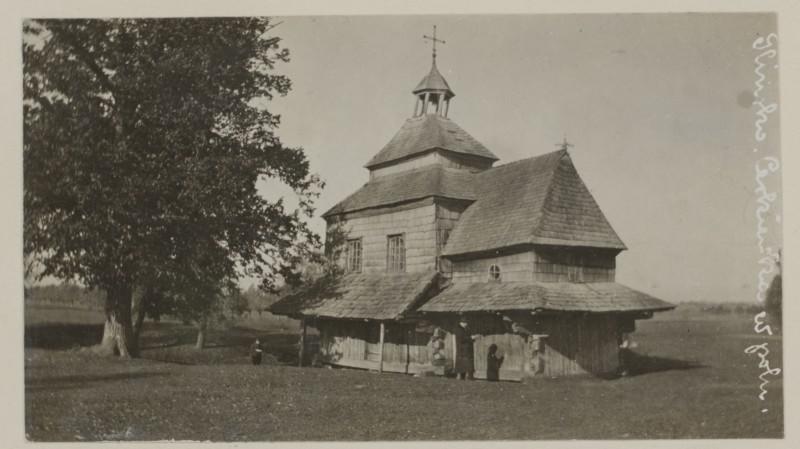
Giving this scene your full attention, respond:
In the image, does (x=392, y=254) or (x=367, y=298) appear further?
(x=392, y=254)

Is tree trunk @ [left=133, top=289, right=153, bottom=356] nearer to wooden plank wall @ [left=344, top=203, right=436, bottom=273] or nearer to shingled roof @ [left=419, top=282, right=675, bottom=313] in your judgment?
wooden plank wall @ [left=344, top=203, right=436, bottom=273]

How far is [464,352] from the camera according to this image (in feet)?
→ 68.9

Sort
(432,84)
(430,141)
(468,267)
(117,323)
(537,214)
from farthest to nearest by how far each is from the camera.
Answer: (432,84), (430,141), (468,267), (117,323), (537,214)

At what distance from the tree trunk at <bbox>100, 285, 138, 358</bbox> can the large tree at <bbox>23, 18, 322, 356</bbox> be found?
3 centimetres

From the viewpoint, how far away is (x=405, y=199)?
78.9ft

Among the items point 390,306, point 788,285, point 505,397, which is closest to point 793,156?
point 788,285

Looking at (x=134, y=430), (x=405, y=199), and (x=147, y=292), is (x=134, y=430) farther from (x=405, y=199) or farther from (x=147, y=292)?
(x=405, y=199)

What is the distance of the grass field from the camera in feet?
43.4

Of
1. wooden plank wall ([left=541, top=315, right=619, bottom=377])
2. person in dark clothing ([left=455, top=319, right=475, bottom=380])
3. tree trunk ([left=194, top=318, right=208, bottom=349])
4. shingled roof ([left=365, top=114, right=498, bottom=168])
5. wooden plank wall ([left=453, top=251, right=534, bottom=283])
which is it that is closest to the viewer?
wooden plank wall ([left=541, top=315, right=619, bottom=377])

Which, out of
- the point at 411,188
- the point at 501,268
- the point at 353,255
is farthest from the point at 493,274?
the point at 353,255

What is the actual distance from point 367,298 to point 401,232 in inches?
113

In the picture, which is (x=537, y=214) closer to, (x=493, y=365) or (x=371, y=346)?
(x=493, y=365)

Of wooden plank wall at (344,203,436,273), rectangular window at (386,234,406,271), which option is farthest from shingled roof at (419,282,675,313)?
rectangular window at (386,234,406,271)

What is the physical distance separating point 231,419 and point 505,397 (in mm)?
6600
